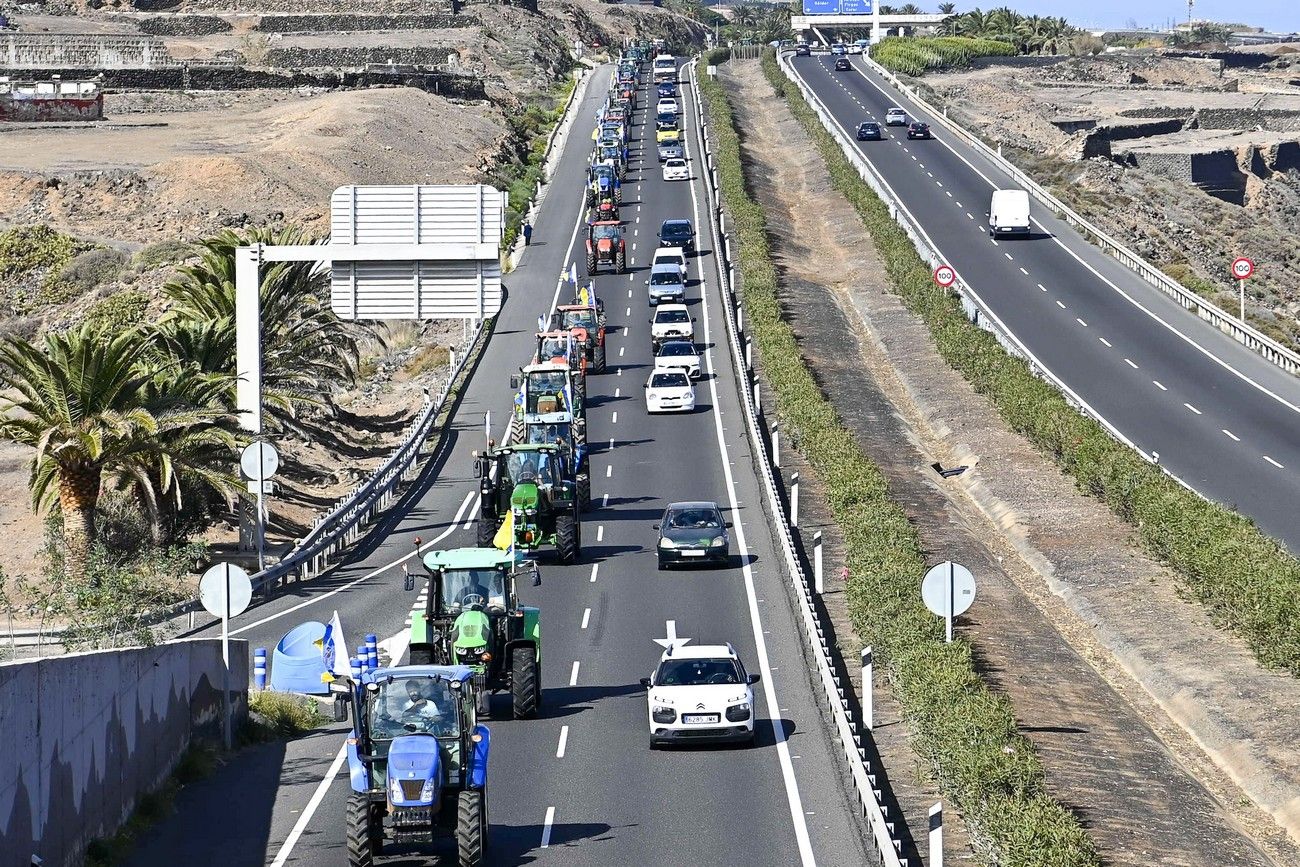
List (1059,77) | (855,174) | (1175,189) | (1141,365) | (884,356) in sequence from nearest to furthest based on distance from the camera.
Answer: (1141,365) → (884,356) → (855,174) → (1175,189) → (1059,77)

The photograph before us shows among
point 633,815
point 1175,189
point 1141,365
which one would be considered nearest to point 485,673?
point 633,815

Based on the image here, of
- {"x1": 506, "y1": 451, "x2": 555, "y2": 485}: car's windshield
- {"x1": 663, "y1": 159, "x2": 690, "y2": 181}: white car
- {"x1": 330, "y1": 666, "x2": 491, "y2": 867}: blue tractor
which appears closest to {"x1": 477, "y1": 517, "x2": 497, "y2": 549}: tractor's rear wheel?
{"x1": 506, "y1": 451, "x2": 555, "y2": 485}: car's windshield

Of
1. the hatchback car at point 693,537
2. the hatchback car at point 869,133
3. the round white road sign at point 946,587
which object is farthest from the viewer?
the hatchback car at point 869,133

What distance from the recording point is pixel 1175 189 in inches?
4690

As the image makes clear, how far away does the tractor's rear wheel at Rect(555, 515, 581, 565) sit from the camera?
38.9 m

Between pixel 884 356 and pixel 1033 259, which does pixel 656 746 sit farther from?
pixel 1033 259

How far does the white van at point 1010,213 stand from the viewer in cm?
8425

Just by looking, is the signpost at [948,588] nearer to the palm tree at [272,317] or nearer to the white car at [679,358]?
the palm tree at [272,317]

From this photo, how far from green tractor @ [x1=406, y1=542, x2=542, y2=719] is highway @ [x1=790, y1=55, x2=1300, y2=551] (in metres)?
21.4

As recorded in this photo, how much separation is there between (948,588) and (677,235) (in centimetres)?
6103

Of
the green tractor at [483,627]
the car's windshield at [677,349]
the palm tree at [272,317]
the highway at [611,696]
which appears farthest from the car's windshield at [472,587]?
the car's windshield at [677,349]

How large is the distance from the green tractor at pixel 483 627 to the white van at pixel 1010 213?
60.3m

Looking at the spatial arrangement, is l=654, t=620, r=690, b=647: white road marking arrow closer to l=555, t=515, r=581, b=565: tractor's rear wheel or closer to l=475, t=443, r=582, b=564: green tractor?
l=555, t=515, r=581, b=565: tractor's rear wheel

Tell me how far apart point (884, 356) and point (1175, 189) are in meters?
58.6
